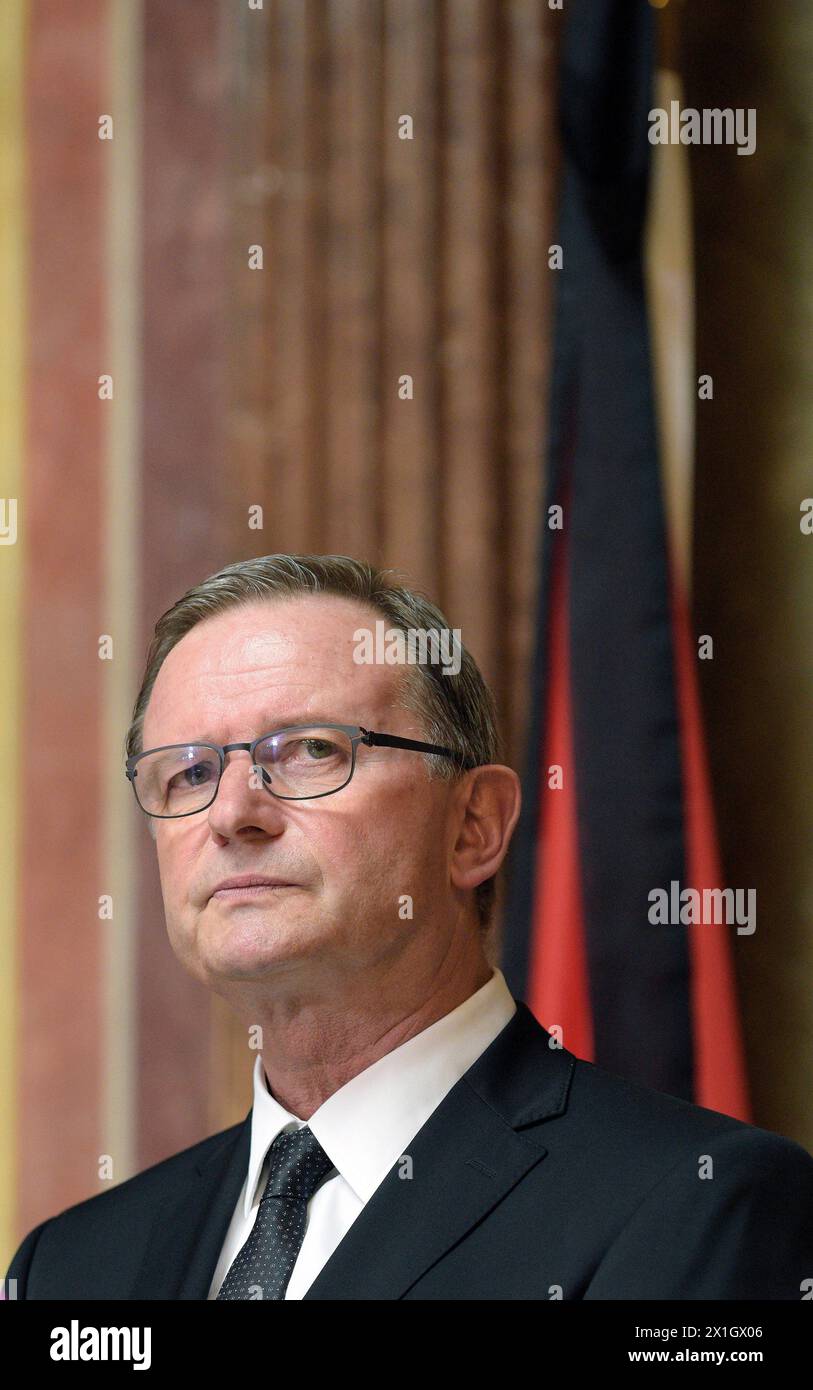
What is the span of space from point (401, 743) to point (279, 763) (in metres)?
0.16

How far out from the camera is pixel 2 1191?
2904 mm

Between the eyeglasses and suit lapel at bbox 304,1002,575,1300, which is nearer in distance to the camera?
suit lapel at bbox 304,1002,575,1300

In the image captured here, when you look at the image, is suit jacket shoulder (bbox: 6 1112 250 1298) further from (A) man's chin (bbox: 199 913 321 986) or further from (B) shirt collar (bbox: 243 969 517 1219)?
(A) man's chin (bbox: 199 913 321 986)

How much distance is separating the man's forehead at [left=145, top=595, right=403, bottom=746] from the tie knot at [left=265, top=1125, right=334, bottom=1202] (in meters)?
0.50

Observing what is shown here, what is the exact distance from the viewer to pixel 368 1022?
1.88 metres

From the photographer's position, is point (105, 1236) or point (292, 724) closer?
point (292, 724)

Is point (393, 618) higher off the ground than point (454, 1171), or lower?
higher

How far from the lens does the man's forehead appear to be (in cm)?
188

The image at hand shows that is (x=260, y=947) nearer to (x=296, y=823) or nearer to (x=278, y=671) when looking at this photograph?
(x=296, y=823)

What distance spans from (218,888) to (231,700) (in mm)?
230

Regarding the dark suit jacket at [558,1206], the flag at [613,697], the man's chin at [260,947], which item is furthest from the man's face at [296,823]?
the flag at [613,697]

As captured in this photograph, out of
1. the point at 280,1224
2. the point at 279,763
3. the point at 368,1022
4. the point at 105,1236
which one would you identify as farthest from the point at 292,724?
the point at 105,1236

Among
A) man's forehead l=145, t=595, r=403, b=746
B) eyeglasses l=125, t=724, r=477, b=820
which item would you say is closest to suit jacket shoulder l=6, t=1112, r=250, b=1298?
eyeglasses l=125, t=724, r=477, b=820
